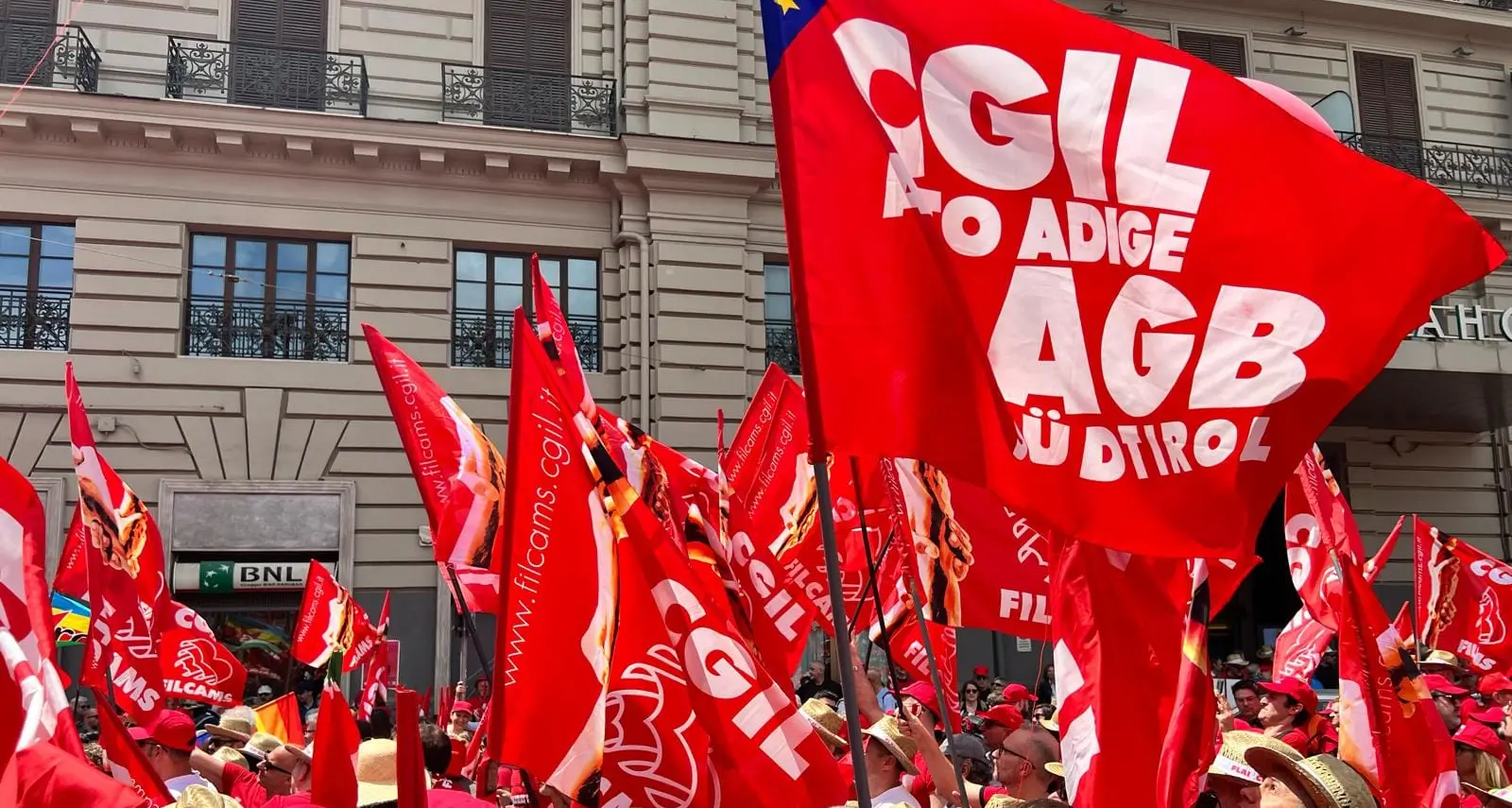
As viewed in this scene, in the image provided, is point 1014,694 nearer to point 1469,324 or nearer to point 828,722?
point 828,722

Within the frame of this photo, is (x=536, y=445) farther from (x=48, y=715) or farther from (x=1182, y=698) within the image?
(x=1182, y=698)

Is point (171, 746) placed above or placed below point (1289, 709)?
below

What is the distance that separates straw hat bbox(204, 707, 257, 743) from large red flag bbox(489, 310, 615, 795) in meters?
4.18

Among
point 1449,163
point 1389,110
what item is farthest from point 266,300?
point 1449,163

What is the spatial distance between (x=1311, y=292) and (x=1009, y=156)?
0.89 meters

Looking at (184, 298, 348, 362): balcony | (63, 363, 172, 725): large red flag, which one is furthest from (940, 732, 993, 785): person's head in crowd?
(184, 298, 348, 362): balcony

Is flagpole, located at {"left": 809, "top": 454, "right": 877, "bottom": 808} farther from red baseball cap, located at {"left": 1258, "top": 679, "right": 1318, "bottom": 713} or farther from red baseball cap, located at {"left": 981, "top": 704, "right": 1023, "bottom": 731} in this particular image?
red baseball cap, located at {"left": 1258, "top": 679, "right": 1318, "bottom": 713}

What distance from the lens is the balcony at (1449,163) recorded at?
832 inches

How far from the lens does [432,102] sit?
1702 cm

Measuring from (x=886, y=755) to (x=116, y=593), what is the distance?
4.92 metres

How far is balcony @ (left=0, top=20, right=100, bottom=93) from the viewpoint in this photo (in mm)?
15688

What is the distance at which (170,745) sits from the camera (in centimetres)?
625

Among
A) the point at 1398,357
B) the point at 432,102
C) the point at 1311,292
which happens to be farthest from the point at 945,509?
the point at 1398,357

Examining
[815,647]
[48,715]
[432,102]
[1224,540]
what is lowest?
[815,647]
